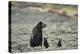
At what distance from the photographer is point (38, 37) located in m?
1.96

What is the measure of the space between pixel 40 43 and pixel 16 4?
58cm

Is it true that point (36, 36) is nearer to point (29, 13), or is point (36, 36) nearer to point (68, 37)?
point (29, 13)

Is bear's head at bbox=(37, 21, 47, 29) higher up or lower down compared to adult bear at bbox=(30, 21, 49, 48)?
higher up

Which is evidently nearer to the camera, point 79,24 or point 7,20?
point 7,20

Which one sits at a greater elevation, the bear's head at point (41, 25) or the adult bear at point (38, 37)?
the bear's head at point (41, 25)

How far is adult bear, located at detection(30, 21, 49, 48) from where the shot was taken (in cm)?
194

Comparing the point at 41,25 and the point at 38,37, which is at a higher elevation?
the point at 41,25

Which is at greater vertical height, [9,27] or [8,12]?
[8,12]

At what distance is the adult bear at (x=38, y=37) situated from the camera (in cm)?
194

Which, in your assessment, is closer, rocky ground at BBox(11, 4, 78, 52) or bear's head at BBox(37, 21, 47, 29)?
rocky ground at BBox(11, 4, 78, 52)

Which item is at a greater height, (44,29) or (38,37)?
(44,29)

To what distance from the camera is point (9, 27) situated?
1854 millimetres

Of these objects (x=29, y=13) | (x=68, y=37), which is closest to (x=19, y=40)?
(x=29, y=13)

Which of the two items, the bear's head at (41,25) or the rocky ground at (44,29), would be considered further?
the bear's head at (41,25)
